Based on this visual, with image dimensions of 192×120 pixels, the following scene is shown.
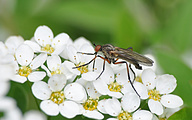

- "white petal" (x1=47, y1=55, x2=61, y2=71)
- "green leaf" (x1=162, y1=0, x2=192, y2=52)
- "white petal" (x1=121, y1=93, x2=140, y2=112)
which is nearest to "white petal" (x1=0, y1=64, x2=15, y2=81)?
"white petal" (x1=47, y1=55, x2=61, y2=71)

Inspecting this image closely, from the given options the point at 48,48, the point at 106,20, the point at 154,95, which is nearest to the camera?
the point at 154,95

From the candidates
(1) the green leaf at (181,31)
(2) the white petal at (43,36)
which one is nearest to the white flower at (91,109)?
(2) the white petal at (43,36)

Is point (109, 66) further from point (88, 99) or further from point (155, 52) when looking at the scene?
point (155, 52)

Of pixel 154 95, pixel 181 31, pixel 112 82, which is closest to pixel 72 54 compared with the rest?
pixel 112 82

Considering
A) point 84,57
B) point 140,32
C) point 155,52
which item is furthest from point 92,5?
point 84,57

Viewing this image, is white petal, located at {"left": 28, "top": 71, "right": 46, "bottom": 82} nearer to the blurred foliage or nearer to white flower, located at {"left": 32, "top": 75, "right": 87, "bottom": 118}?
white flower, located at {"left": 32, "top": 75, "right": 87, "bottom": 118}

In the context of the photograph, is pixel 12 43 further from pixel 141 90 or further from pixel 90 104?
pixel 141 90

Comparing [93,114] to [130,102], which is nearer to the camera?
[93,114]
